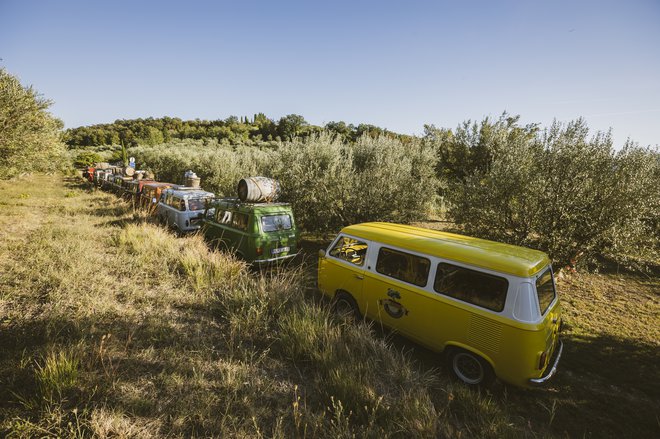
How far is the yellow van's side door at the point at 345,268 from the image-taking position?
5312 mm

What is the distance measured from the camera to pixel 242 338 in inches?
166

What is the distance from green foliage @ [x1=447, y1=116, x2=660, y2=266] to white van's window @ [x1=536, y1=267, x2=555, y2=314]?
3189mm

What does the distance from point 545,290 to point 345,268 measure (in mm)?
3287

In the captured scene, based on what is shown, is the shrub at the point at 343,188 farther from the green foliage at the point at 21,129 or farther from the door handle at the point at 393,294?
the green foliage at the point at 21,129

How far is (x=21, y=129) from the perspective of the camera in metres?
10.5

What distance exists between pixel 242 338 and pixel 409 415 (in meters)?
2.66

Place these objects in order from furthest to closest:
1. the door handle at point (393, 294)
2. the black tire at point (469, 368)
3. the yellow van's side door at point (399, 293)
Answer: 1. the door handle at point (393, 294)
2. the yellow van's side door at point (399, 293)
3. the black tire at point (469, 368)

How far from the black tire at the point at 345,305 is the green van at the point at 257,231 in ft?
8.92

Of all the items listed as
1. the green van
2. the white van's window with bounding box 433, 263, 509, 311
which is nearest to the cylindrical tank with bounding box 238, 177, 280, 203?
the green van

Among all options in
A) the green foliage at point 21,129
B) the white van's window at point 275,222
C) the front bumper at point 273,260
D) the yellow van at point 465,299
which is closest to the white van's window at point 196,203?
the white van's window at point 275,222

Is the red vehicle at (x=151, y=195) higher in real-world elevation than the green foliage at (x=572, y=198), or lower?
lower

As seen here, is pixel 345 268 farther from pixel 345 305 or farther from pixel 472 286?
pixel 472 286

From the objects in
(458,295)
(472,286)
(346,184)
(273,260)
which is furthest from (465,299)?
(346,184)

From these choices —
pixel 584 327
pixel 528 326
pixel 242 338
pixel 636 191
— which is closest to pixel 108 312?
pixel 242 338
